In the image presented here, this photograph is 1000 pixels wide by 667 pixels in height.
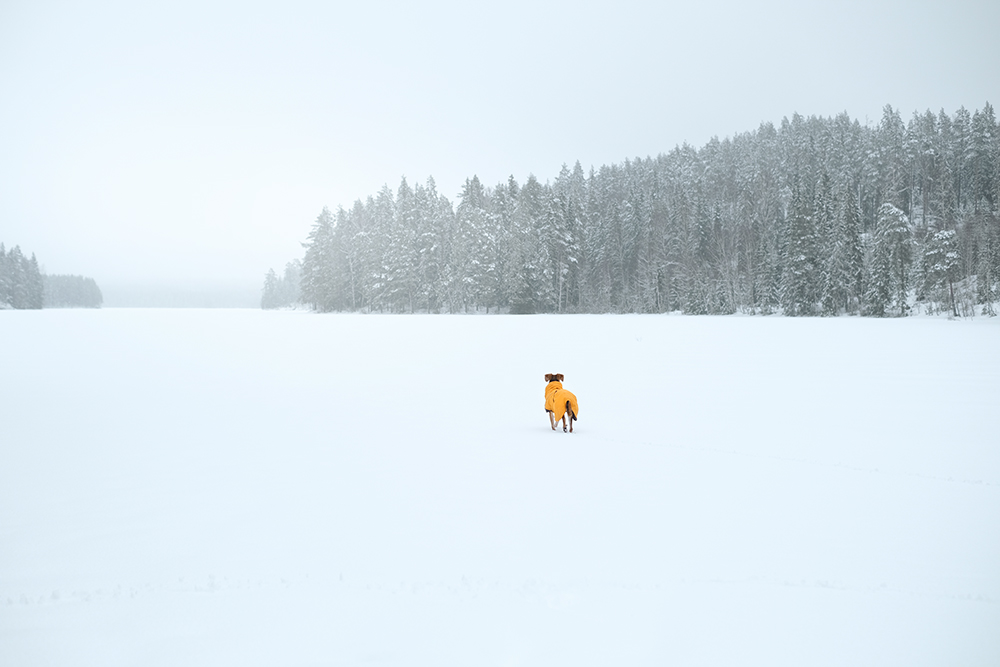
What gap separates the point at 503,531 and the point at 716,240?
223 ft

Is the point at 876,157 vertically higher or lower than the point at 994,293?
higher

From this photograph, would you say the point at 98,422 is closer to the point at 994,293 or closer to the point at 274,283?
the point at 994,293

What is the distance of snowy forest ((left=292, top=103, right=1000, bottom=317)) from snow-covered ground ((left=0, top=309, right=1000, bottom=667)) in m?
42.9

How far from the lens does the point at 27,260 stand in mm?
93000

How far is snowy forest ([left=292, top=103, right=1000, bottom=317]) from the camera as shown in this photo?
149 ft

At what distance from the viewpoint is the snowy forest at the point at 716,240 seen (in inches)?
1790

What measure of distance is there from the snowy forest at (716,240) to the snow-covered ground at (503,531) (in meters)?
42.9

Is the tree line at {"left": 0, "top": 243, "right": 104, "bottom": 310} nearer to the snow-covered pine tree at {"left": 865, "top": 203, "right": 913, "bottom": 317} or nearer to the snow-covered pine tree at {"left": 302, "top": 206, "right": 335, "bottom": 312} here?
the snow-covered pine tree at {"left": 302, "top": 206, "right": 335, "bottom": 312}

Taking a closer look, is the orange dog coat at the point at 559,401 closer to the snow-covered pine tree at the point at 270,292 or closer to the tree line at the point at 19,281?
the tree line at the point at 19,281

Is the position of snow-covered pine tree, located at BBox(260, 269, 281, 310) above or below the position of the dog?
above

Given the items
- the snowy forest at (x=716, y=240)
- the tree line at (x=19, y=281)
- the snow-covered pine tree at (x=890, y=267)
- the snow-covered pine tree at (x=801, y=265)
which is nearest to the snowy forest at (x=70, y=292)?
the tree line at (x=19, y=281)

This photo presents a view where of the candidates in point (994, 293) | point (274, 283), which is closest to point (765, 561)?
point (994, 293)

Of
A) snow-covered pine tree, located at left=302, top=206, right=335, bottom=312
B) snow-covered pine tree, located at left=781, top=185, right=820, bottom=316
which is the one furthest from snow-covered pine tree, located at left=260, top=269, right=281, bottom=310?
snow-covered pine tree, located at left=781, top=185, right=820, bottom=316

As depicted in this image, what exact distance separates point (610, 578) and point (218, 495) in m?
3.92
